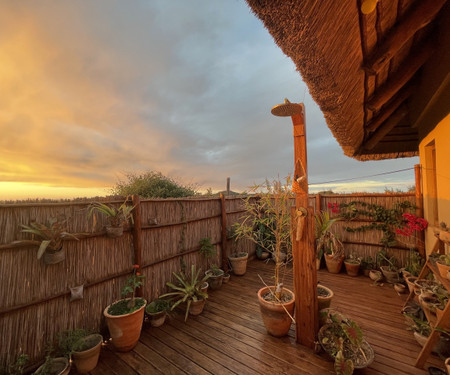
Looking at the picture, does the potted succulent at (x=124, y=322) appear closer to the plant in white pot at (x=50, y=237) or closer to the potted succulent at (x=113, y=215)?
the potted succulent at (x=113, y=215)

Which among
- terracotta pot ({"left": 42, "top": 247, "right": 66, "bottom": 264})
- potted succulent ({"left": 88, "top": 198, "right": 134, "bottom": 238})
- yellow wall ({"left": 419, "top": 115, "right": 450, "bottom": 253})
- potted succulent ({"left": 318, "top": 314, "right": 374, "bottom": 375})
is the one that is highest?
yellow wall ({"left": 419, "top": 115, "right": 450, "bottom": 253})

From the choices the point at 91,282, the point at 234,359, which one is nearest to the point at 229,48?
the point at 91,282

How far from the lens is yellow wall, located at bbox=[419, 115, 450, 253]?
2.08 m

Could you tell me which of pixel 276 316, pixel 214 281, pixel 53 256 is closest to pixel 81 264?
pixel 53 256

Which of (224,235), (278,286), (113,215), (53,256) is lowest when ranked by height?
(278,286)

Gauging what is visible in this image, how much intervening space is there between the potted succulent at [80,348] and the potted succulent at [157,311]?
2.01ft

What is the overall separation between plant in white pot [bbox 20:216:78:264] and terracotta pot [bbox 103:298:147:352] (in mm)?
838

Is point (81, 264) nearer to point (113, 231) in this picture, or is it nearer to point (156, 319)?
point (113, 231)

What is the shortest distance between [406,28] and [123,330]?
410 centimetres

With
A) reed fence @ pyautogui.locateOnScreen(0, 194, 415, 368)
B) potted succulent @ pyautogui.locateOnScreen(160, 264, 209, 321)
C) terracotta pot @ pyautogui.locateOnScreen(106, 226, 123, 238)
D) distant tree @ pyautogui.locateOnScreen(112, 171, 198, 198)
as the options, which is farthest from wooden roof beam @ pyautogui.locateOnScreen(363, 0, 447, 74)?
distant tree @ pyautogui.locateOnScreen(112, 171, 198, 198)

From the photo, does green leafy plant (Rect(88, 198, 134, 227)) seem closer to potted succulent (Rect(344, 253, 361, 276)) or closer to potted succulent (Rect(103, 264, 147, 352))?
potted succulent (Rect(103, 264, 147, 352))

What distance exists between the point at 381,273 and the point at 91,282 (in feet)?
16.3

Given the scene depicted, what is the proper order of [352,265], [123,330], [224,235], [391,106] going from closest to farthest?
1. [123,330]
2. [391,106]
3. [352,265]
4. [224,235]

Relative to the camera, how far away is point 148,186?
18.3 feet
